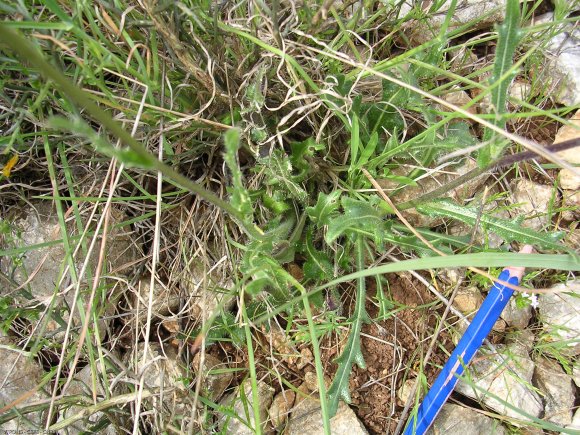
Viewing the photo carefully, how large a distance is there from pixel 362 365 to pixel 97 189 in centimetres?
95

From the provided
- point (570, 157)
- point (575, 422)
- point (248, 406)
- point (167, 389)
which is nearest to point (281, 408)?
point (248, 406)

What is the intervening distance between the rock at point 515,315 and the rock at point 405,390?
363 mm

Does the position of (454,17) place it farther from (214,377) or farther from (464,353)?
(214,377)

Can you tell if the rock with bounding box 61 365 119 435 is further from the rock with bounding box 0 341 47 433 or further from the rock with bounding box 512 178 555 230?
the rock with bounding box 512 178 555 230

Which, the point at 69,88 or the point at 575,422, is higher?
the point at 69,88

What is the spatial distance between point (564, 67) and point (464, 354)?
1.07 metres

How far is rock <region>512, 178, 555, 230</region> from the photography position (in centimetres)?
160

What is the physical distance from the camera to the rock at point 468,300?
1.50 m

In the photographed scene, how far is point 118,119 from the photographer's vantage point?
4.19 ft

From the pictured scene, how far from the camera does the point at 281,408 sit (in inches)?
57.4

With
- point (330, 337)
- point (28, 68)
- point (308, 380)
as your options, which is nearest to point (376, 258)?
point (330, 337)

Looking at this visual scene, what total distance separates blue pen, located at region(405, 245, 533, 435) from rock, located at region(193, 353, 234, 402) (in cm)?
55

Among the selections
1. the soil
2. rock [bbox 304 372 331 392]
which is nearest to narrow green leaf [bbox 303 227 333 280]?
the soil

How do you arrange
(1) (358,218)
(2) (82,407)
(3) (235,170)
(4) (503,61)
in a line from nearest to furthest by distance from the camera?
1. (3) (235,170)
2. (4) (503,61)
3. (1) (358,218)
4. (2) (82,407)
